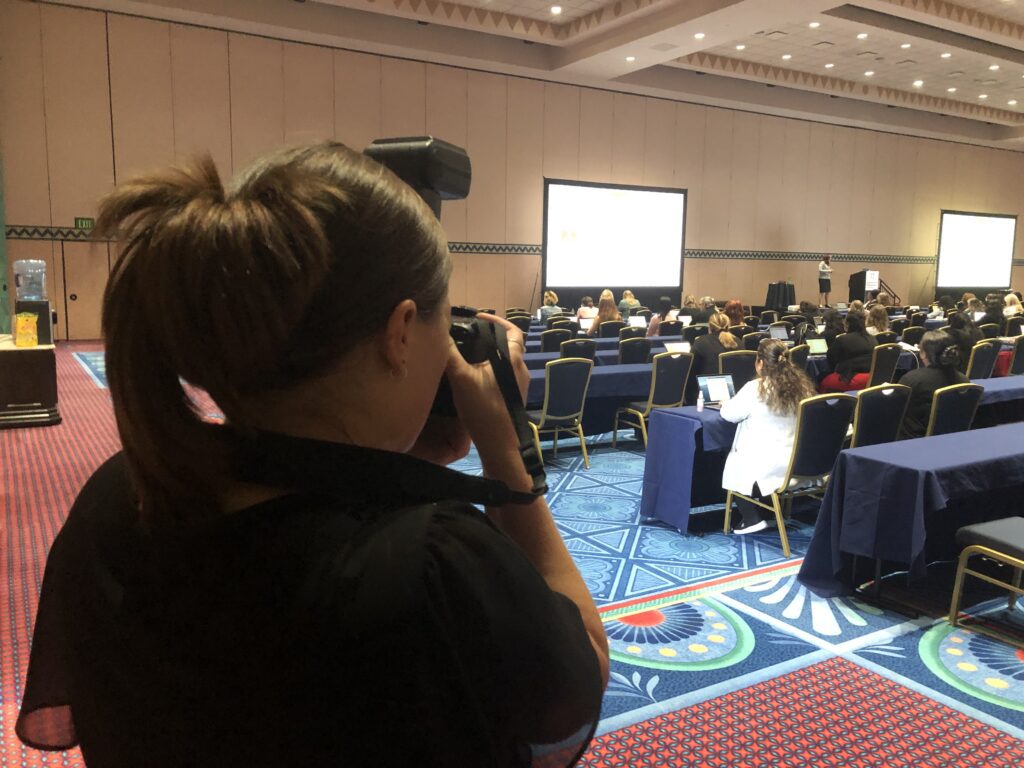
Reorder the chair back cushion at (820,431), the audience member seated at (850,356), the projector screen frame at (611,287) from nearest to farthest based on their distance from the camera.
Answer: the chair back cushion at (820,431) → the audience member seated at (850,356) → the projector screen frame at (611,287)

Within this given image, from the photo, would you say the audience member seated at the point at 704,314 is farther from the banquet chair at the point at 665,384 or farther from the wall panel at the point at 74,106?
the wall panel at the point at 74,106

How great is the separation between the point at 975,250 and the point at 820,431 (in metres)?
20.2

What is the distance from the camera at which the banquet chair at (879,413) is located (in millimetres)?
3893

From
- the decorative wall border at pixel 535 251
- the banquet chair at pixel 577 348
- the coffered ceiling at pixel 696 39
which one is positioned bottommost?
the banquet chair at pixel 577 348

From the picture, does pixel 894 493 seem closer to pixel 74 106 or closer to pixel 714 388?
pixel 714 388

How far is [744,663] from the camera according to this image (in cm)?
280

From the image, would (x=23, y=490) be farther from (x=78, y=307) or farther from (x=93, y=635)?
(x=78, y=307)

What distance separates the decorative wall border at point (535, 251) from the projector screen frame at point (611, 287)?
0.85 ft

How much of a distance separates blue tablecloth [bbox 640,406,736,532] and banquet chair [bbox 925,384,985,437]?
1077 millimetres

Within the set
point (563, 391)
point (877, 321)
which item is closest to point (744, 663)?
point (563, 391)

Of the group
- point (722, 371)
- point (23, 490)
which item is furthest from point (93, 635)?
point (722, 371)

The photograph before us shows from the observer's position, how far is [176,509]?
0.61 m

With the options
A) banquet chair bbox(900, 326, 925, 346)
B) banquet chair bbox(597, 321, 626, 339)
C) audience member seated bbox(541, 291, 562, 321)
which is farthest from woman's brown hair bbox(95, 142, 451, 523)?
audience member seated bbox(541, 291, 562, 321)

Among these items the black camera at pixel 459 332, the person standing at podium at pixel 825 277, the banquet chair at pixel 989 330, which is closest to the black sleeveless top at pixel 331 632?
the black camera at pixel 459 332
